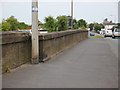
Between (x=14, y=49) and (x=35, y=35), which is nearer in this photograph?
(x=14, y=49)

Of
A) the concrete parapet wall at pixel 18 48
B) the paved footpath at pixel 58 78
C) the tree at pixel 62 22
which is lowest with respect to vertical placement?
the paved footpath at pixel 58 78

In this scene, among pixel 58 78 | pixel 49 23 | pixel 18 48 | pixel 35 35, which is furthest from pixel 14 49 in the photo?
pixel 49 23

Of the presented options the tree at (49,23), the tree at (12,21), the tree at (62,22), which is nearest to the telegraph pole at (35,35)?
the tree at (12,21)

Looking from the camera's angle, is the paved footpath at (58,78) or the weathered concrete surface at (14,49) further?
the weathered concrete surface at (14,49)

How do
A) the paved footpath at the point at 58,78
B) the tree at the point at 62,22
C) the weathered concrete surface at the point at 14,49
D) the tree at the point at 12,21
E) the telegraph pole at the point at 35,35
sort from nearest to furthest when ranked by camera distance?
the paved footpath at the point at 58,78, the weathered concrete surface at the point at 14,49, the telegraph pole at the point at 35,35, the tree at the point at 12,21, the tree at the point at 62,22

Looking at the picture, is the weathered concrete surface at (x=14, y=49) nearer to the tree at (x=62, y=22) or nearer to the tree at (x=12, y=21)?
the tree at (x=12, y=21)

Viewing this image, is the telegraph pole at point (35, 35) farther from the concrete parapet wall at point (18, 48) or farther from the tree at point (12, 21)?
the tree at point (12, 21)

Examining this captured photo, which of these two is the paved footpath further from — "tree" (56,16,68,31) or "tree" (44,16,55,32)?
"tree" (44,16,55,32)

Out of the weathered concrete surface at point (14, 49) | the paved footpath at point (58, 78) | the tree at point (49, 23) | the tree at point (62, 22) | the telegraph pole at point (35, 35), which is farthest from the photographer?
the tree at point (49, 23)

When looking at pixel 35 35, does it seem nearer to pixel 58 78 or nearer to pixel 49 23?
pixel 58 78

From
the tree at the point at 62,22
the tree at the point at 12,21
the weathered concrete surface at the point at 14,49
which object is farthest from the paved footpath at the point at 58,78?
the tree at the point at 62,22

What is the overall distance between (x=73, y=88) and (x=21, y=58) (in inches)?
154

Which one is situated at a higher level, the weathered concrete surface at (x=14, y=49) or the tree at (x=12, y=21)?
the tree at (x=12, y=21)

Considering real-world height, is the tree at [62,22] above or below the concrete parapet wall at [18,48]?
above
